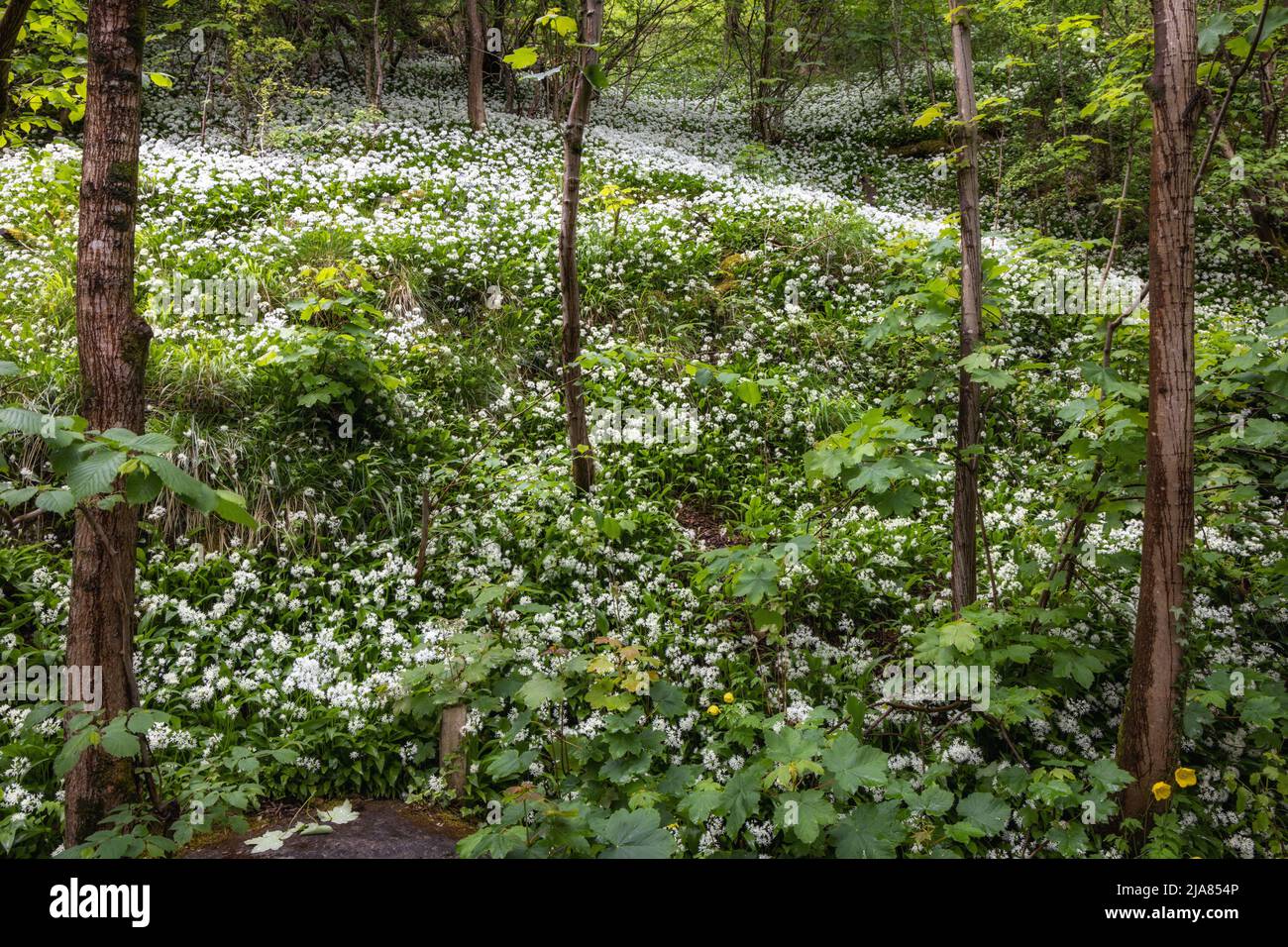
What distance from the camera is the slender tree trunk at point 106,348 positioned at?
3340mm

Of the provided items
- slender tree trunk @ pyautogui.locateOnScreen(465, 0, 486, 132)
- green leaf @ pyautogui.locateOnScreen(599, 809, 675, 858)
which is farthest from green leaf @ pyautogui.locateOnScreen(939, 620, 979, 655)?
slender tree trunk @ pyautogui.locateOnScreen(465, 0, 486, 132)

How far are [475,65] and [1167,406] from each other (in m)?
13.4

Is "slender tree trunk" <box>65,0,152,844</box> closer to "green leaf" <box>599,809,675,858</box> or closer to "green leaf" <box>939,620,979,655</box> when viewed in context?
"green leaf" <box>599,809,675,858</box>

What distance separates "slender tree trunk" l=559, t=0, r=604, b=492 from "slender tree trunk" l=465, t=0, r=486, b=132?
889 centimetres

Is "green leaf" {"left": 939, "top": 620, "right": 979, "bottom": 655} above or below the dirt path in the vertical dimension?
above

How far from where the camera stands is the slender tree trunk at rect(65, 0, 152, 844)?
3340 mm

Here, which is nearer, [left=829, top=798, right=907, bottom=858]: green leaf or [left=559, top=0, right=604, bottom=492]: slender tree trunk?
[left=829, top=798, right=907, bottom=858]: green leaf

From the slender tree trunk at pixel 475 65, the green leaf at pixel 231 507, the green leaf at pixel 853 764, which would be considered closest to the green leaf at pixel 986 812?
the green leaf at pixel 853 764

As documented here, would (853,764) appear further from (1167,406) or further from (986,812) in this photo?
(1167,406)

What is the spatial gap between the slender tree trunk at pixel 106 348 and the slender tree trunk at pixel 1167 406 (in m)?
4.64

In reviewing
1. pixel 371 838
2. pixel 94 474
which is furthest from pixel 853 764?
pixel 94 474

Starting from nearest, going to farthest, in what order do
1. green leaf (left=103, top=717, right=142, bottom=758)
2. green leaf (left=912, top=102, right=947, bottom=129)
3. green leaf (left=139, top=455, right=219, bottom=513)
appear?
green leaf (left=139, top=455, right=219, bottom=513) → green leaf (left=103, top=717, right=142, bottom=758) → green leaf (left=912, top=102, right=947, bottom=129)

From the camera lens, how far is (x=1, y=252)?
24.0 feet

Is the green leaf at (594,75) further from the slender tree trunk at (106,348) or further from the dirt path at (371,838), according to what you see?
the dirt path at (371,838)
